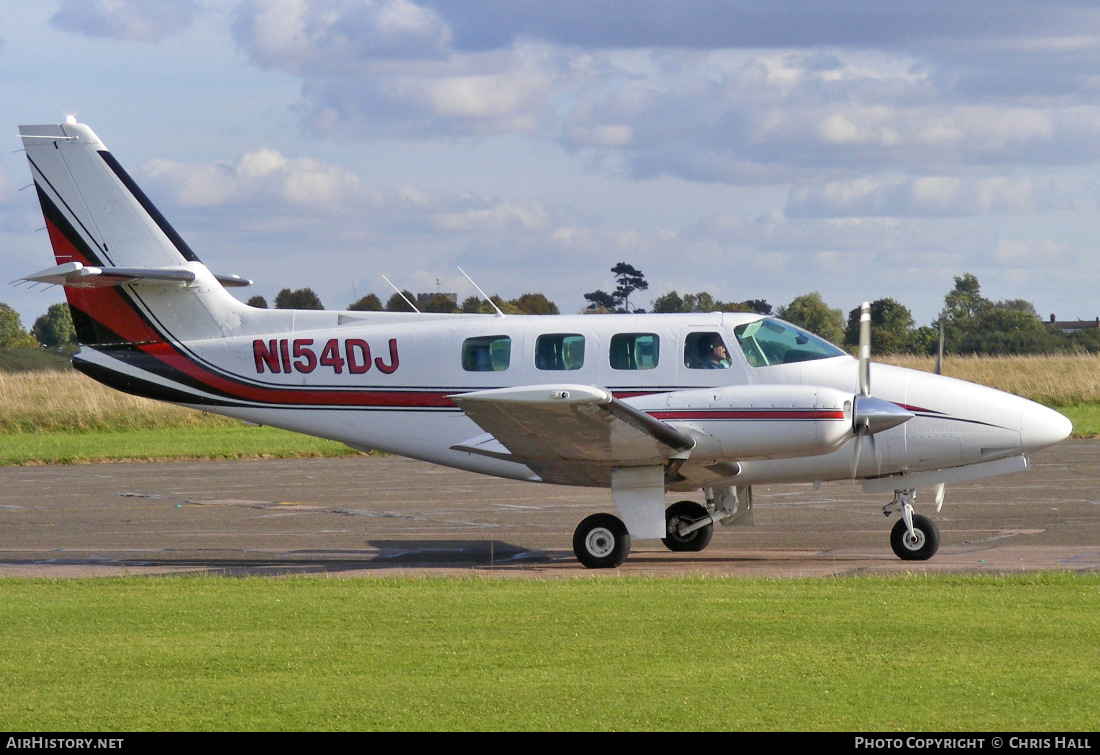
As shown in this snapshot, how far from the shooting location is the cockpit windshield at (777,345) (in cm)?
1320

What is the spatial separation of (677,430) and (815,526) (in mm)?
4370

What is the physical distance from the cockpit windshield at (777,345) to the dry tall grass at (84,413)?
2625 cm

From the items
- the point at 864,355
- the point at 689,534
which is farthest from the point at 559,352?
the point at 864,355

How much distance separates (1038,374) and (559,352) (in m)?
29.0

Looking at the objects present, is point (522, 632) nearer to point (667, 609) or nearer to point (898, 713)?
point (667, 609)

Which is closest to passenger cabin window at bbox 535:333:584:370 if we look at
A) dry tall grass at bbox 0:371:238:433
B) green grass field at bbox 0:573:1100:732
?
green grass field at bbox 0:573:1100:732

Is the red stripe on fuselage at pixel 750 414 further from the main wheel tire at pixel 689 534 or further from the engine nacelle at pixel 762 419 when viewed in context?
the main wheel tire at pixel 689 534

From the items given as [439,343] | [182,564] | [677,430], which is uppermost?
[439,343]

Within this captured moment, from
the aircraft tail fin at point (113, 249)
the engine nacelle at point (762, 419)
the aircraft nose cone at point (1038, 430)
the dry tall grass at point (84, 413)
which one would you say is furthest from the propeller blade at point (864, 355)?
the dry tall grass at point (84, 413)

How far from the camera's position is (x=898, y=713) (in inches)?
249

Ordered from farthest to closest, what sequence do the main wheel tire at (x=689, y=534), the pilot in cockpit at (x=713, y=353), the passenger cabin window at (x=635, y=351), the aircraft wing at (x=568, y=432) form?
1. the main wheel tire at (x=689, y=534)
2. the passenger cabin window at (x=635, y=351)
3. the pilot in cockpit at (x=713, y=353)
4. the aircraft wing at (x=568, y=432)

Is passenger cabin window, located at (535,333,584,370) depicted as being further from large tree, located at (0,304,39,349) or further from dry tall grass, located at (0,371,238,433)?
large tree, located at (0,304,39,349)

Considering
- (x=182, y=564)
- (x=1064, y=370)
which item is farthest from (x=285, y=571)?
(x=1064, y=370)
